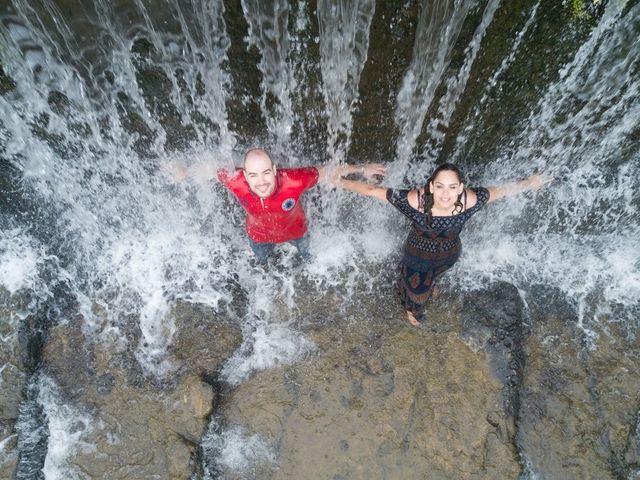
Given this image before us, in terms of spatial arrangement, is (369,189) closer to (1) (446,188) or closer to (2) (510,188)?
(1) (446,188)

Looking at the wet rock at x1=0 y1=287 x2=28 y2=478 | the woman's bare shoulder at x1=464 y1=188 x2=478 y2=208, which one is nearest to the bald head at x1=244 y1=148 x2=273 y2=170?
the woman's bare shoulder at x1=464 y1=188 x2=478 y2=208

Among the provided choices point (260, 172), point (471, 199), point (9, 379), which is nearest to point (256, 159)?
point (260, 172)

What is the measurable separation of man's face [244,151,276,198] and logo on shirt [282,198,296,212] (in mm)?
244

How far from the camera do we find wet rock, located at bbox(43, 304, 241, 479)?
335 cm

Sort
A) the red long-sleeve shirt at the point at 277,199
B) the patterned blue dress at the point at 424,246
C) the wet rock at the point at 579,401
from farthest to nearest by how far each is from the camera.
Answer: the wet rock at the point at 579,401, the red long-sleeve shirt at the point at 277,199, the patterned blue dress at the point at 424,246

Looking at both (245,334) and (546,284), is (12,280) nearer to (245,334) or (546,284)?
(245,334)

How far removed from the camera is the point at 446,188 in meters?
2.78

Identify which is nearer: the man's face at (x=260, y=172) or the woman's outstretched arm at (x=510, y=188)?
the man's face at (x=260, y=172)

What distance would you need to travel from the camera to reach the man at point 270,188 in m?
2.88

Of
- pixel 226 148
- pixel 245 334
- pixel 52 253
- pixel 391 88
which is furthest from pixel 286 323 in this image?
pixel 52 253

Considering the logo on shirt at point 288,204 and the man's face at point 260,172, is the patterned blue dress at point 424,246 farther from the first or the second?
the man's face at point 260,172

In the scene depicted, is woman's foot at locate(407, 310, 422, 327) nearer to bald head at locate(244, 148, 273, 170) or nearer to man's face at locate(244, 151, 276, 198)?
man's face at locate(244, 151, 276, 198)

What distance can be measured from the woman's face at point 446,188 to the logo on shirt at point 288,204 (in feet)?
3.28

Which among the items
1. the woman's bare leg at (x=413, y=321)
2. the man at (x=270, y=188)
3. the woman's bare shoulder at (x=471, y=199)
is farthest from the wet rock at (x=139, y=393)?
the woman's bare shoulder at (x=471, y=199)
